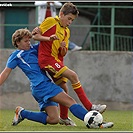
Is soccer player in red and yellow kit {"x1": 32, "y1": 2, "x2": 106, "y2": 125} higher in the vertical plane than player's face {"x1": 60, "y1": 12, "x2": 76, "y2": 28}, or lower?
lower

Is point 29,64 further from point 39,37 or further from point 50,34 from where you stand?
point 50,34

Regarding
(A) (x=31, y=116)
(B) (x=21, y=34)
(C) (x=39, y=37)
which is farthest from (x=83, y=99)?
(B) (x=21, y=34)

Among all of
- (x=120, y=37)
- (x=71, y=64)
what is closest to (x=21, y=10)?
(x=120, y=37)

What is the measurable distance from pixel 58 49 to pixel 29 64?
0.47 meters

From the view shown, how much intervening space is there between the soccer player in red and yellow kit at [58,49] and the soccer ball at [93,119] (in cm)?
26

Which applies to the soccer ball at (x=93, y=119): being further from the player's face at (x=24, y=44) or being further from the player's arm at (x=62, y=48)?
the player's face at (x=24, y=44)

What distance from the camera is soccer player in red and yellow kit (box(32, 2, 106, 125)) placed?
26.5 ft

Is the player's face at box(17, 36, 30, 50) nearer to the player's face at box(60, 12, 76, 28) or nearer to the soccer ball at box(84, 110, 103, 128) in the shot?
the player's face at box(60, 12, 76, 28)

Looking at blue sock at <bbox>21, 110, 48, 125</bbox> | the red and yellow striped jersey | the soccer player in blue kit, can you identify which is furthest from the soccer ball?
the red and yellow striped jersey

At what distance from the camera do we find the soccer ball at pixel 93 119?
7680 millimetres

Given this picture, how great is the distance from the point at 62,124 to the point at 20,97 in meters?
4.71

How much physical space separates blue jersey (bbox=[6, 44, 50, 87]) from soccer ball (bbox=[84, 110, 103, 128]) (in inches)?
31.9

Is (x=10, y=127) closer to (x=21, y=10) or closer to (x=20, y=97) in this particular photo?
(x=20, y=97)

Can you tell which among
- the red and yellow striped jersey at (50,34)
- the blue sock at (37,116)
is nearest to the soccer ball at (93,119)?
the blue sock at (37,116)
